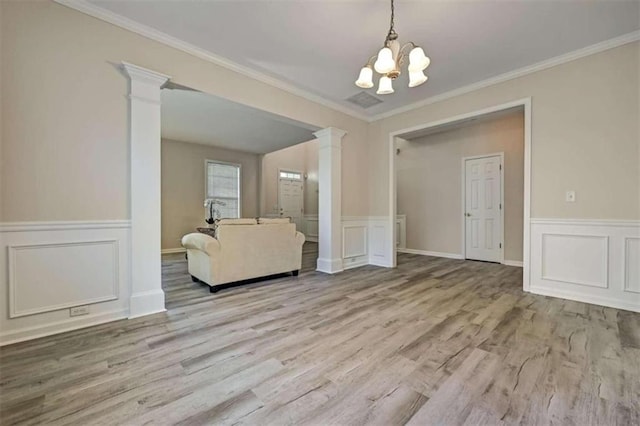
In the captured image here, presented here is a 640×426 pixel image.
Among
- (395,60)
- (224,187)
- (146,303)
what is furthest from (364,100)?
(224,187)

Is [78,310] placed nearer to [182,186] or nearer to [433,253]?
[182,186]

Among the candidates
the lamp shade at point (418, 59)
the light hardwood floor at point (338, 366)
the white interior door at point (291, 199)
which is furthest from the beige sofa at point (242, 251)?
the white interior door at point (291, 199)

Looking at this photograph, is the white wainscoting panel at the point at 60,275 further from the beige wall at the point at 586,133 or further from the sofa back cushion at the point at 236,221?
the beige wall at the point at 586,133

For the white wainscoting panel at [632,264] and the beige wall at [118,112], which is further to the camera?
the white wainscoting panel at [632,264]

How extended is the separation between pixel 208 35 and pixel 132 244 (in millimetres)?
2103

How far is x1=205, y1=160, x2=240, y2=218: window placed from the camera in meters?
7.13

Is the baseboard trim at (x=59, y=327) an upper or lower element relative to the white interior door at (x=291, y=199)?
lower

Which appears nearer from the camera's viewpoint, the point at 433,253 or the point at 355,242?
the point at 355,242

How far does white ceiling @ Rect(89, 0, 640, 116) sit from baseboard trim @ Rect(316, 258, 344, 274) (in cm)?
271

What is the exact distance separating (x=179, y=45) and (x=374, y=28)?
193 cm

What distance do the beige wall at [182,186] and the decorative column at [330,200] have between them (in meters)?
3.97

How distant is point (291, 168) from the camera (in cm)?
891

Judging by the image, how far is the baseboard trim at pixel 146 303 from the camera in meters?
2.37

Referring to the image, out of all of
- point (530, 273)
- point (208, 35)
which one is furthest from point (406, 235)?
point (208, 35)
